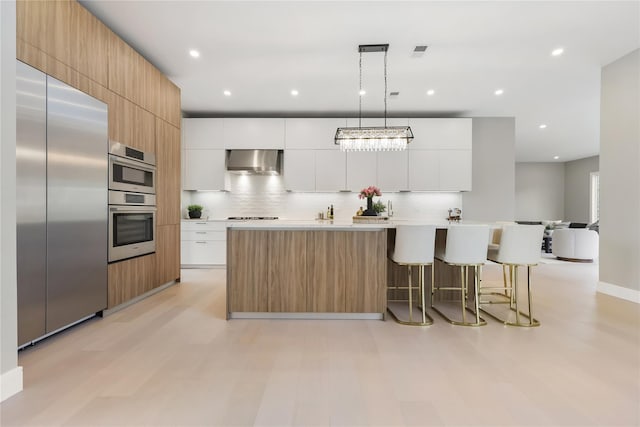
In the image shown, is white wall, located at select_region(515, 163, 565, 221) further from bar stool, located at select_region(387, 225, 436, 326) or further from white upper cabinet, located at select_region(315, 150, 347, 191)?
bar stool, located at select_region(387, 225, 436, 326)

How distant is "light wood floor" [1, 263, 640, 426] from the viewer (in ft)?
5.59

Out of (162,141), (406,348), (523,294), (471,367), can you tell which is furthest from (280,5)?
(523,294)

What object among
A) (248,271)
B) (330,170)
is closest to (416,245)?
(248,271)

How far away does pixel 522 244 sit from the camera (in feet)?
10.3

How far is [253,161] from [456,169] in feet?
11.7

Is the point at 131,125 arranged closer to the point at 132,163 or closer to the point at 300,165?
the point at 132,163

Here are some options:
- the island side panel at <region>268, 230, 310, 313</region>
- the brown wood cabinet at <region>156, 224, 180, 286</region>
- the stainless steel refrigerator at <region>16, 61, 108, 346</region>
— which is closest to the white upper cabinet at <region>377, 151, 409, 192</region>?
the island side panel at <region>268, 230, 310, 313</region>

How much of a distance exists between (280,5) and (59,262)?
274 cm

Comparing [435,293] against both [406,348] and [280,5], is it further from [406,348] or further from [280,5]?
[280,5]

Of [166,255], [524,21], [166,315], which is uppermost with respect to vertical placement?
[524,21]

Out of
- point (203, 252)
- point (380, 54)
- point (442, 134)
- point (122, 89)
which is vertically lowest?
point (203, 252)

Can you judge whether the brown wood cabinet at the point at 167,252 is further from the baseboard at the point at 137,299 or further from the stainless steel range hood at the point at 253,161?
the stainless steel range hood at the point at 253,161

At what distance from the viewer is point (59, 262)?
260 centimetres

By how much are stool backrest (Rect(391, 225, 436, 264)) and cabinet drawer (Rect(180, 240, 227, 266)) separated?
149 inches
